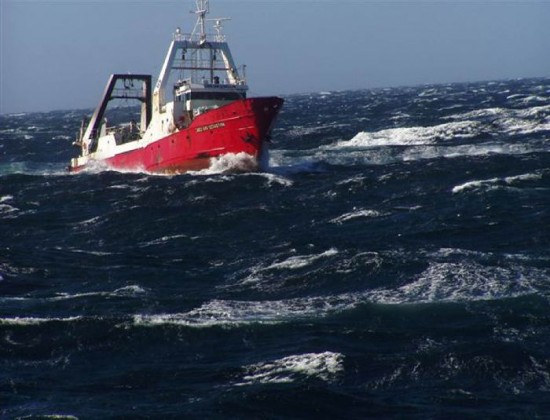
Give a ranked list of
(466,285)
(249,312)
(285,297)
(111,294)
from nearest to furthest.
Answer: (249,312) < (466,285) < (285,297) < (111,294)

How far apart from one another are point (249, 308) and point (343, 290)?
3.20m

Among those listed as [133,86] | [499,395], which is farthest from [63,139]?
[499,395]

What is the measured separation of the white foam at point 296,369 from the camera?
711 inches

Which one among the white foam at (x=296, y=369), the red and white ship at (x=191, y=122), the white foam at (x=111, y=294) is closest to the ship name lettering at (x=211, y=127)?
the red and white ship at (x=191, y=122)

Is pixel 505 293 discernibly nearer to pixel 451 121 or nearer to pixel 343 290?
pixel 343 290

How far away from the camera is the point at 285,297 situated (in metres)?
24.6

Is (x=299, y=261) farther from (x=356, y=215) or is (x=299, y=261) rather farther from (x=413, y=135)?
(x=413, y=135)

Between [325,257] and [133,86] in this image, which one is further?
[133,86]

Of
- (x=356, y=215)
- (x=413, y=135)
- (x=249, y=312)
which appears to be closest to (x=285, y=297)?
(x=249, y=312)

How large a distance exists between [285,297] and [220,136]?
26862mm

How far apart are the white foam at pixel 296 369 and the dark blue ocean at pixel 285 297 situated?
6 centimetres

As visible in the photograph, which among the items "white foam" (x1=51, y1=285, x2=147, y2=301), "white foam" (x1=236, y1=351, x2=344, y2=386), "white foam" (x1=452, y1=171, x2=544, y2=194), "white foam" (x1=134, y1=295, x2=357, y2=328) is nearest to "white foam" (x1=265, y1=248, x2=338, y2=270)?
"white foam" (x1=134, y1=295, x2=357, y2=328)

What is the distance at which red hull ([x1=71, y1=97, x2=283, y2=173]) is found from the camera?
49.2 meters

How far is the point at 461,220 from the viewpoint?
112 feet
